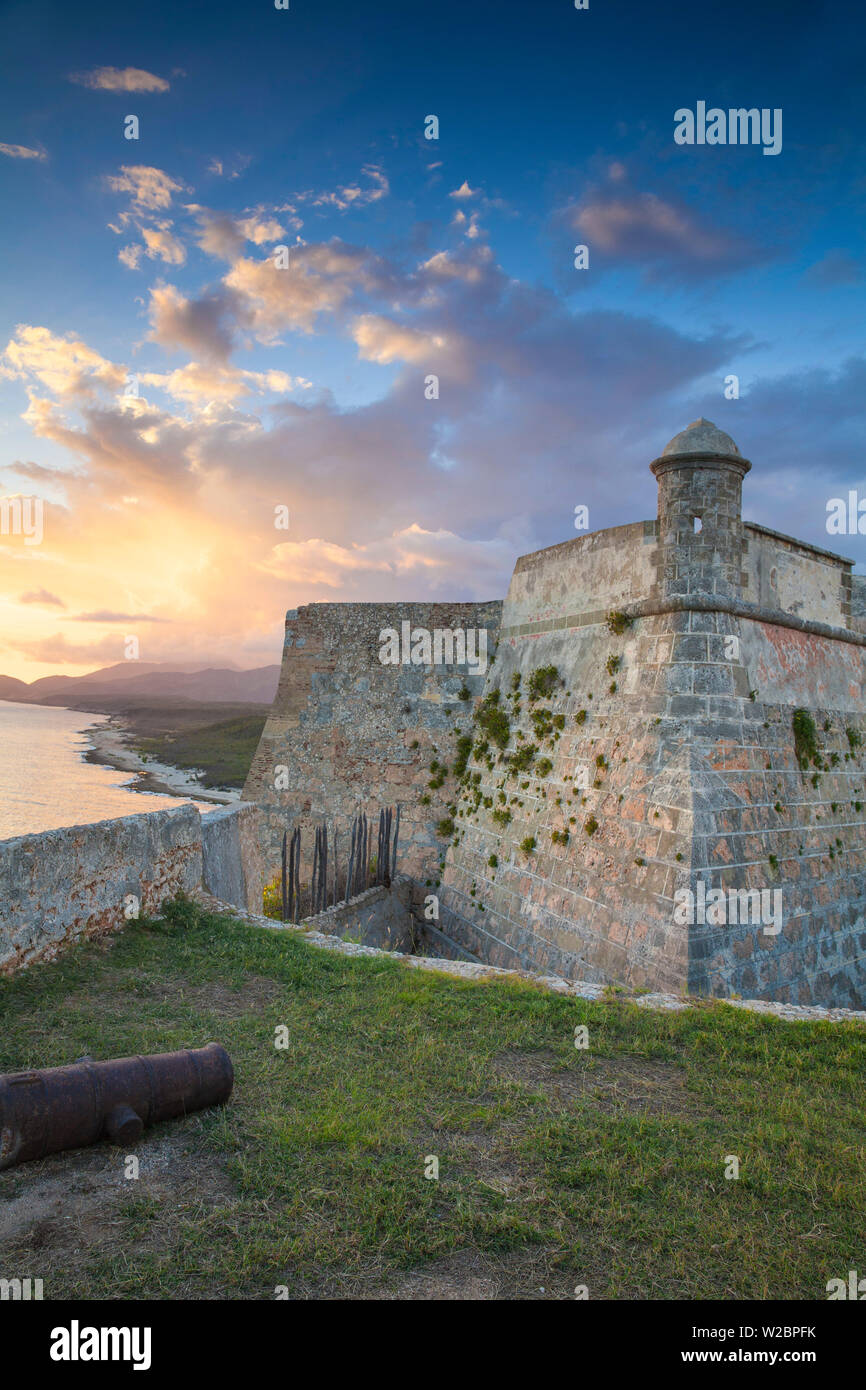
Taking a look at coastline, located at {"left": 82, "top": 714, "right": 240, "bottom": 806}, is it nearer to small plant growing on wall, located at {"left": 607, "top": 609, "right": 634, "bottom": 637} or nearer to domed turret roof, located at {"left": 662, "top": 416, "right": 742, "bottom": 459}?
small plant growing on wall, located at {"left": 607, "top": 609, "right": 634, "bottom": 637}

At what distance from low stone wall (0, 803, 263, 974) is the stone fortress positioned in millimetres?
4694

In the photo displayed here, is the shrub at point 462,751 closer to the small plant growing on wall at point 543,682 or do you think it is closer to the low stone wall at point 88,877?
the small plant growing on wall at point 543,682

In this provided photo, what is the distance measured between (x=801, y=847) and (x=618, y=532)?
196 inches

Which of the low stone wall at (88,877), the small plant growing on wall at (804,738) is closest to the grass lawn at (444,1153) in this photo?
the low stone wall at (88,877)

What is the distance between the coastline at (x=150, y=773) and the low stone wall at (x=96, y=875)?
23315mm

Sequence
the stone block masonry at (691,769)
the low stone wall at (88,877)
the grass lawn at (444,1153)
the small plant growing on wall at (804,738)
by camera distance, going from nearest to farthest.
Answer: the grass lawn at (444,1153)
the low stone wall at (88,877)
the stone block masonry at (691,769)
the small plant growing on wall at (804,738)

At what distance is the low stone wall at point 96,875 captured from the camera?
18.5 feet

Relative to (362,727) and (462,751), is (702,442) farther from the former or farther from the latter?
(362,727)

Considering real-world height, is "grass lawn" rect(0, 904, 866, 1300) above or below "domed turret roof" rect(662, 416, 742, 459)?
below

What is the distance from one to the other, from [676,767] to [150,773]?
56981mm

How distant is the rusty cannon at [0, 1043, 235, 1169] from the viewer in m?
3.42

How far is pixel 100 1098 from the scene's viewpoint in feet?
11.9

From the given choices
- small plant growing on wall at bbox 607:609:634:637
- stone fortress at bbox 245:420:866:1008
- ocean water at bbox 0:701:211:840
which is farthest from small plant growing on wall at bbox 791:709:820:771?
ocean water at bbox 0:701:211:840

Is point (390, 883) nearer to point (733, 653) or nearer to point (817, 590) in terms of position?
point (733, 653)
